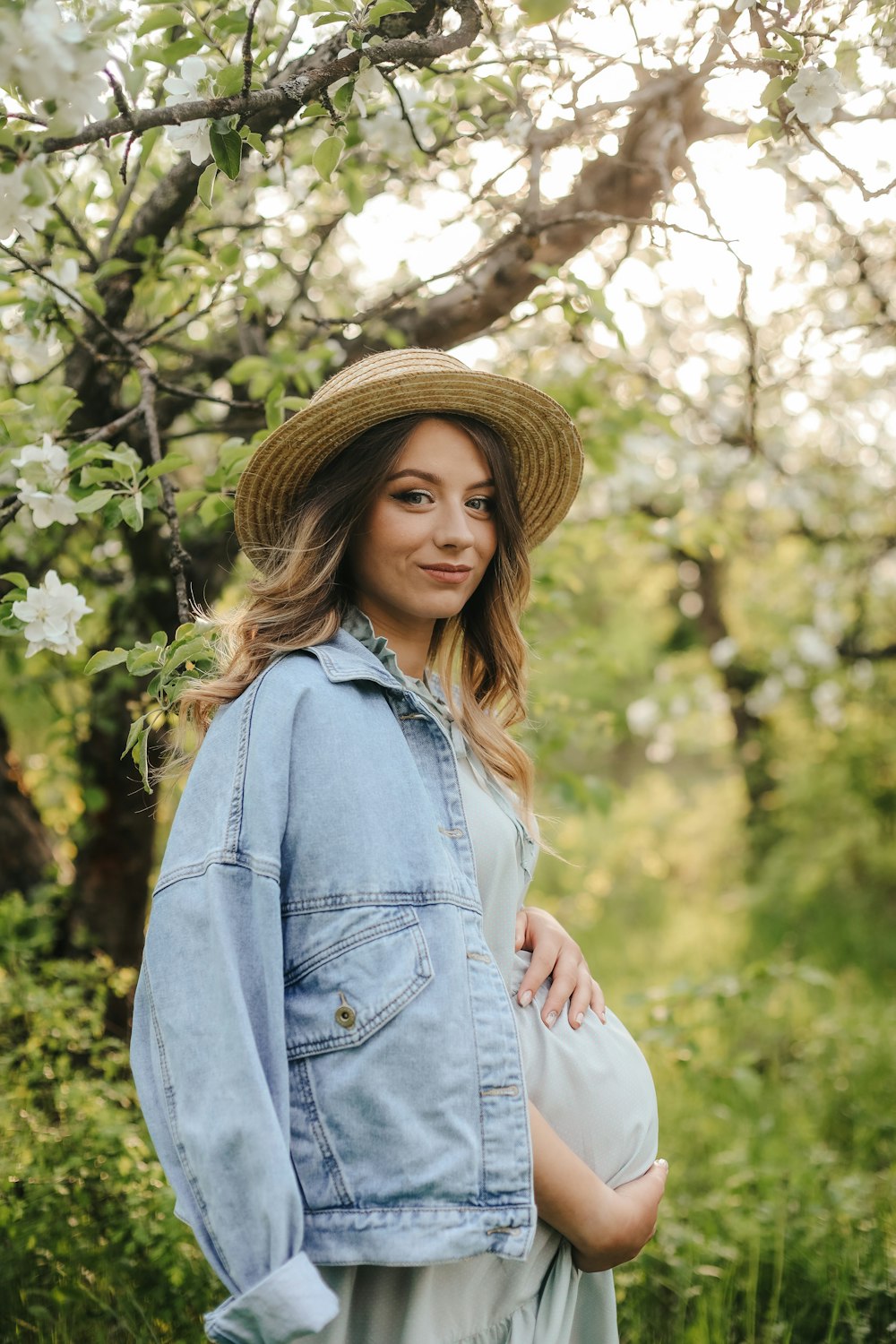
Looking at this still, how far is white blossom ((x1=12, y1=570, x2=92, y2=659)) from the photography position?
73.4 inches

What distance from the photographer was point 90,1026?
293cm

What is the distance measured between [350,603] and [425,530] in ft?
0.64

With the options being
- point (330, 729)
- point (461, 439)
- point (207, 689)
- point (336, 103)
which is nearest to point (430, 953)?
point (330, 729)

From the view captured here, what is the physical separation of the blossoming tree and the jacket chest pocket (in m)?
0.54

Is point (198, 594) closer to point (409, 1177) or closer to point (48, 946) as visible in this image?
point (48, 946)

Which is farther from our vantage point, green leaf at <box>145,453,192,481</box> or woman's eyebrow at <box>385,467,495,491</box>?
green leaf at <box>145,453,192,481</box>

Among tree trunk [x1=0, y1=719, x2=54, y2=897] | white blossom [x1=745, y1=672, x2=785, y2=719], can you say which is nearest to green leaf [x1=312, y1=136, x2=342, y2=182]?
tree trunk [x1=0, y1=719, x2=54, y2=897]

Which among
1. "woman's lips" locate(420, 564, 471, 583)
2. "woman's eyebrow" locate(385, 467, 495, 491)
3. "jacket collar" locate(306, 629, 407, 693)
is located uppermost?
"woman's eyebrow" locate(385, 467, 495, 491)

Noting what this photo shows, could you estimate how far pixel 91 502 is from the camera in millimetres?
1926

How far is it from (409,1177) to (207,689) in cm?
72

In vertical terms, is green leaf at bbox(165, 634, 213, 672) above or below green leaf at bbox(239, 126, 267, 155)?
below

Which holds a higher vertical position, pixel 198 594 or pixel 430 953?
pixel 198 594

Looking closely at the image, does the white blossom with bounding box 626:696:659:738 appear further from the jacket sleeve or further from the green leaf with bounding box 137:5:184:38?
the jacket sleeve

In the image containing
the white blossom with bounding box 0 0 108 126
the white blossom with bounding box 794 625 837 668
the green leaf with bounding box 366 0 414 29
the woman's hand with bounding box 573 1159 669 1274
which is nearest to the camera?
the white blossom with bounding box 0 0 108 126
